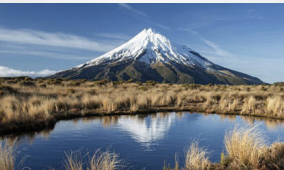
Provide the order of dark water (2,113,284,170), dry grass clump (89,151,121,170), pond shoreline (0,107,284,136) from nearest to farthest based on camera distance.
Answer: dry grass clump (89,151,121,170) → dark water (2,113,284,170) → pond shoreline (0,107,284,136)

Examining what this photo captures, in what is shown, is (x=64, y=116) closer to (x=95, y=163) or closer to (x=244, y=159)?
(x=95, y=163)

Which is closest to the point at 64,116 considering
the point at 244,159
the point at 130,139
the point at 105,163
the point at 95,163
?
the point at 130,139

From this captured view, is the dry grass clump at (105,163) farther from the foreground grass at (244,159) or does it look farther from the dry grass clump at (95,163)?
the foreground grass at (244,159)

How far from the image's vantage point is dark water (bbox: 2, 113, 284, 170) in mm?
8383

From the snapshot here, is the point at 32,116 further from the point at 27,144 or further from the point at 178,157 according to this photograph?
the point at 178,157

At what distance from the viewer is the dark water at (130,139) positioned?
8.38 meters

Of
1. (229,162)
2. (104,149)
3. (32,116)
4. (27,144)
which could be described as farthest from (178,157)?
(32,116)

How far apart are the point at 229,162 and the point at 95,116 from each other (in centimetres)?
1082

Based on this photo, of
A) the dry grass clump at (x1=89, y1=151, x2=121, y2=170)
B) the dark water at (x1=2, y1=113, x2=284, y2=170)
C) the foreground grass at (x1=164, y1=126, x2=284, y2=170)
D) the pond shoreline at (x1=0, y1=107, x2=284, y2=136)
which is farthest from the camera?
the pond shoreline at (x1=0, y1=107, x2=284, y2=136)

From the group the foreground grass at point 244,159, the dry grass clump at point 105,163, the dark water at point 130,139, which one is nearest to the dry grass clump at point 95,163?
the dry grass clump at point 105,163

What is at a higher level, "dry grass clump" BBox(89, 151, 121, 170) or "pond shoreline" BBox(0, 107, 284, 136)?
"pond shoreline" BBox(0, 107, 284, 136)

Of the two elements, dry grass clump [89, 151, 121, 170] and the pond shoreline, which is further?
the pond shoreline

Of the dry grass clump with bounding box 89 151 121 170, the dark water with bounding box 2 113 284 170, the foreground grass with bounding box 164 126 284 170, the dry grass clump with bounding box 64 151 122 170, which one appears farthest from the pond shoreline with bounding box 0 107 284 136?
the foreground grass with bounding box 164 126 284 170

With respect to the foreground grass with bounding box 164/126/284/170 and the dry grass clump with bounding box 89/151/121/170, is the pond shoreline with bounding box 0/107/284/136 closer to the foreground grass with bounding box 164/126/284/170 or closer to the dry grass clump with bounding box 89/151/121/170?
the dry grass clump with bounding box 89/151/121/170
